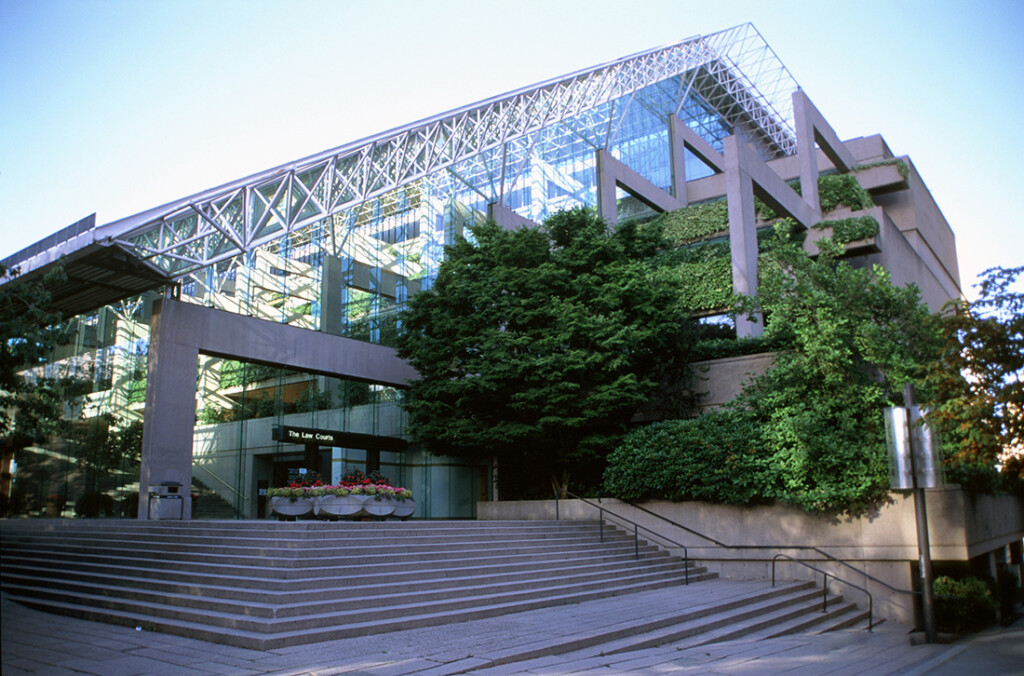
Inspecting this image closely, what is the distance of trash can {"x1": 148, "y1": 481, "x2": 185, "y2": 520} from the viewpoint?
66.4 feet

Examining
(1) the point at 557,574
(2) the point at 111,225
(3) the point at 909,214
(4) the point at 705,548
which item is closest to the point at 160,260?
(2) the point at 111,225

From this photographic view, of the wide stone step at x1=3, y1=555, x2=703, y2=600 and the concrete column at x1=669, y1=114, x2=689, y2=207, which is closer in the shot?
the wide stone step at x1=3, y1=555, x2=703, y2=600

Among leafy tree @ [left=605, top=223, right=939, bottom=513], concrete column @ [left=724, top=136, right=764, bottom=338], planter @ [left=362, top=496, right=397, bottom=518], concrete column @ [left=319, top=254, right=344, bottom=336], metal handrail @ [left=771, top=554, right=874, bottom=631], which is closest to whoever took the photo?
metal handrail @ [left=771, top=554, right=874, bottom=631]

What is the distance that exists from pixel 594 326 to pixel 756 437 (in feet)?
18.0

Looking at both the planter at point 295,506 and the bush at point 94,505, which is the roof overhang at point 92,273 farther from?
the planter at point 295,506

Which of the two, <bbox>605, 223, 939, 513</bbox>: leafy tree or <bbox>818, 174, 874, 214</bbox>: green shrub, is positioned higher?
<bbox>818, 174, 874, 214</bbox>: green shrub

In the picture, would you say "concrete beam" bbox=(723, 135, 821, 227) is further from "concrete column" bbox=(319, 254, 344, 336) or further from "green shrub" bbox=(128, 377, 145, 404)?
"green shrub" bbox=(128, 377, 145, 404)

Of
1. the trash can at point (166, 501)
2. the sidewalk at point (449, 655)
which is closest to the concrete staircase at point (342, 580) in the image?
the sidewalk at point (449, 655)

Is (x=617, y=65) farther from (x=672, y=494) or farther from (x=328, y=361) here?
(x=672, y=494)

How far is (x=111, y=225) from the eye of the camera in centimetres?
2016

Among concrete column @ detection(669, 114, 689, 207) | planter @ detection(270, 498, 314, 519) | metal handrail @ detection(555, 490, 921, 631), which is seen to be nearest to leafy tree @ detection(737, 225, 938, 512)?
metal handrail @ detection(555, 490, 921, 631)

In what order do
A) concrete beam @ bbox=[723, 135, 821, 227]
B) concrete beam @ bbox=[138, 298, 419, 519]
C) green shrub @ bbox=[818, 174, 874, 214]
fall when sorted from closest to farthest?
concrete beam @ bbox=[138, 298, 419, 519]
concrete beam @ bbox=[723, 135, 821, 227]
green shrub @ bbox=[818, 174, 874, 214]

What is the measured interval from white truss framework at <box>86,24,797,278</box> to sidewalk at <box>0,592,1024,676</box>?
12096mm

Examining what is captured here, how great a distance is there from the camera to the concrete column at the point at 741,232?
26109 mm
